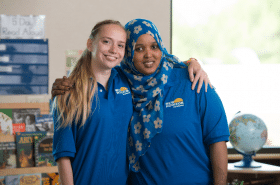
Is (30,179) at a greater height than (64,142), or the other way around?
(64,142)

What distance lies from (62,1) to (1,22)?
53 cm

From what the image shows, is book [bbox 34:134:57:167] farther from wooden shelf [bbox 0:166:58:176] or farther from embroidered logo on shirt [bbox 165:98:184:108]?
embroidered logo on shirt [bbox 165:98:184:108]

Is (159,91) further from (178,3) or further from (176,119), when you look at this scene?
(178,3)

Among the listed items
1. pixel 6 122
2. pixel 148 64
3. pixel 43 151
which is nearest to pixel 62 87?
pixel 148 64

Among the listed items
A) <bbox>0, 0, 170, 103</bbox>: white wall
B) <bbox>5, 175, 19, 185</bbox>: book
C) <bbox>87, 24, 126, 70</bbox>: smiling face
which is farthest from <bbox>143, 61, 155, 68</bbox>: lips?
<bbox>5, 175, 19, 185</bbox>: book

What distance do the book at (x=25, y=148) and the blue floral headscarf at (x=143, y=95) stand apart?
1199mm

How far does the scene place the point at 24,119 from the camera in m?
2.35

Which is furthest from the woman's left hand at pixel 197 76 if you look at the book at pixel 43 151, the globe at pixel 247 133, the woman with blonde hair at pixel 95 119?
the book at pixel 43 151

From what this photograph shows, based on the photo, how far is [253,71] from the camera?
8.95 ft

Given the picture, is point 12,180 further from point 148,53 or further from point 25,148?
point 148,53

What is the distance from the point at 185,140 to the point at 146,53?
0.46 metres

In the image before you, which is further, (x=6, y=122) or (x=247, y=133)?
(x=6, y=122)

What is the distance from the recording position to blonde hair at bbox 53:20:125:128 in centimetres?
122

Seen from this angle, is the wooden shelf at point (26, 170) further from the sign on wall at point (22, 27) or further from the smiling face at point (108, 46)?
the smiling face at point (108, 46)
